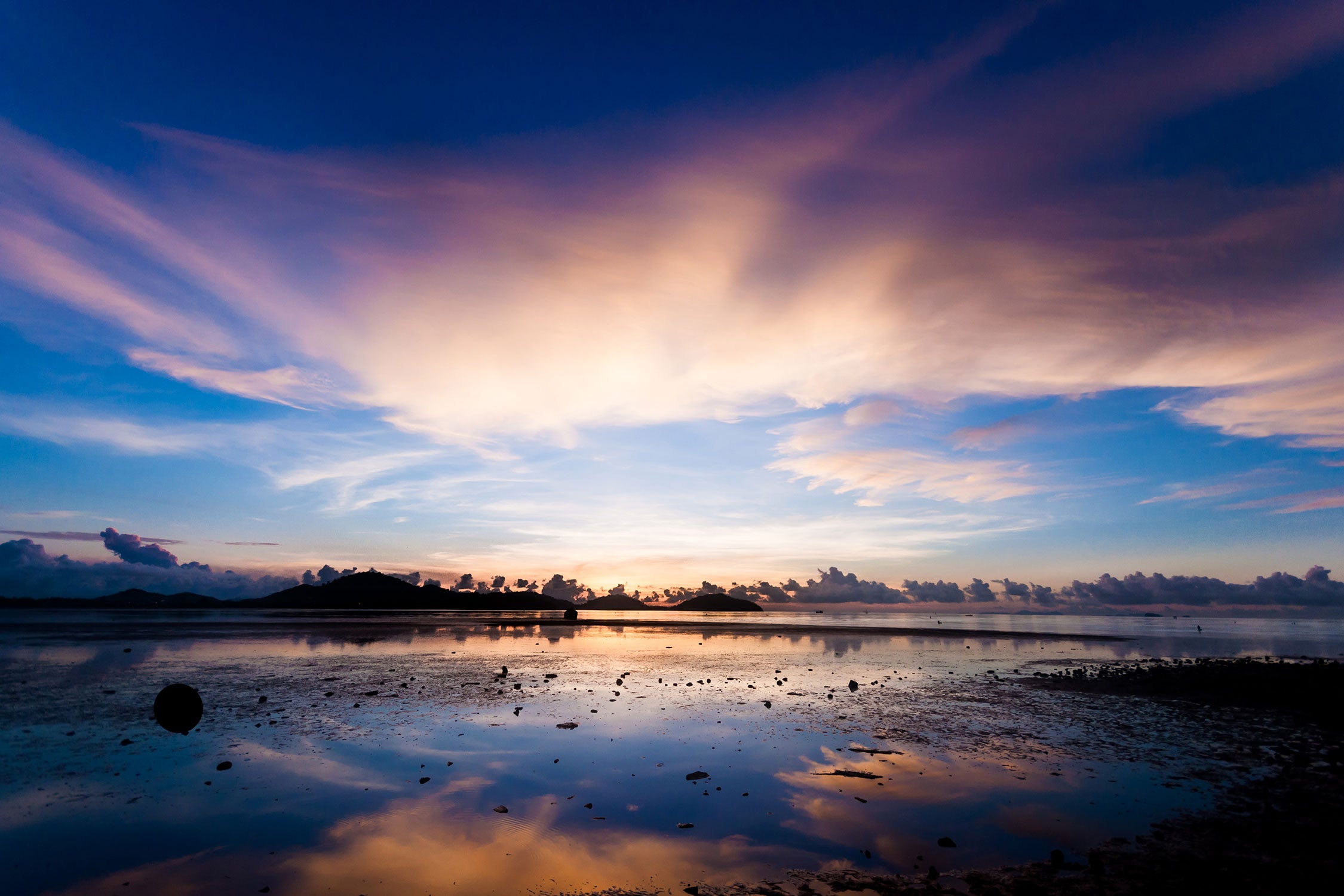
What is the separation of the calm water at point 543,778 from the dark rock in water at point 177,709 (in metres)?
0.46

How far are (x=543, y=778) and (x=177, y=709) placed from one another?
13042mm

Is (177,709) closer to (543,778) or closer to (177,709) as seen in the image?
(177,709)

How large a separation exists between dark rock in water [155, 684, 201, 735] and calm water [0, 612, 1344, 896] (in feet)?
1.52

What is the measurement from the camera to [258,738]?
60.8 feet

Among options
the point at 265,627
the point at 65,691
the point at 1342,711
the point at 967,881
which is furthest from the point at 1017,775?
the point at 265,627

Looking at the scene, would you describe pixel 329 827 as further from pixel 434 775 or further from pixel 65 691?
pixel 65 691

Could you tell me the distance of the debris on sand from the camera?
19.0 m

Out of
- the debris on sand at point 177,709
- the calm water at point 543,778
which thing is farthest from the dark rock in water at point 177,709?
the calm water at point 543,778

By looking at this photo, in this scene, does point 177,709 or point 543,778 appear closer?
point 543,778

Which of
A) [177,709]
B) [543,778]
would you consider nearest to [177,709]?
[177,709]

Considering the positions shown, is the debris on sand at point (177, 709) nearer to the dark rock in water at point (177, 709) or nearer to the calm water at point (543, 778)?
the dark rock in water at point (177, 709)

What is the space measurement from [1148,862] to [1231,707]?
23.2 metres

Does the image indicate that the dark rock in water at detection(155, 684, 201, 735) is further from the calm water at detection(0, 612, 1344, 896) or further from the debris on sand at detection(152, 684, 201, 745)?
the calm water at detection(0, 612, 1344, 896)

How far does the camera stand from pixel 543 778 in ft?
50.5
